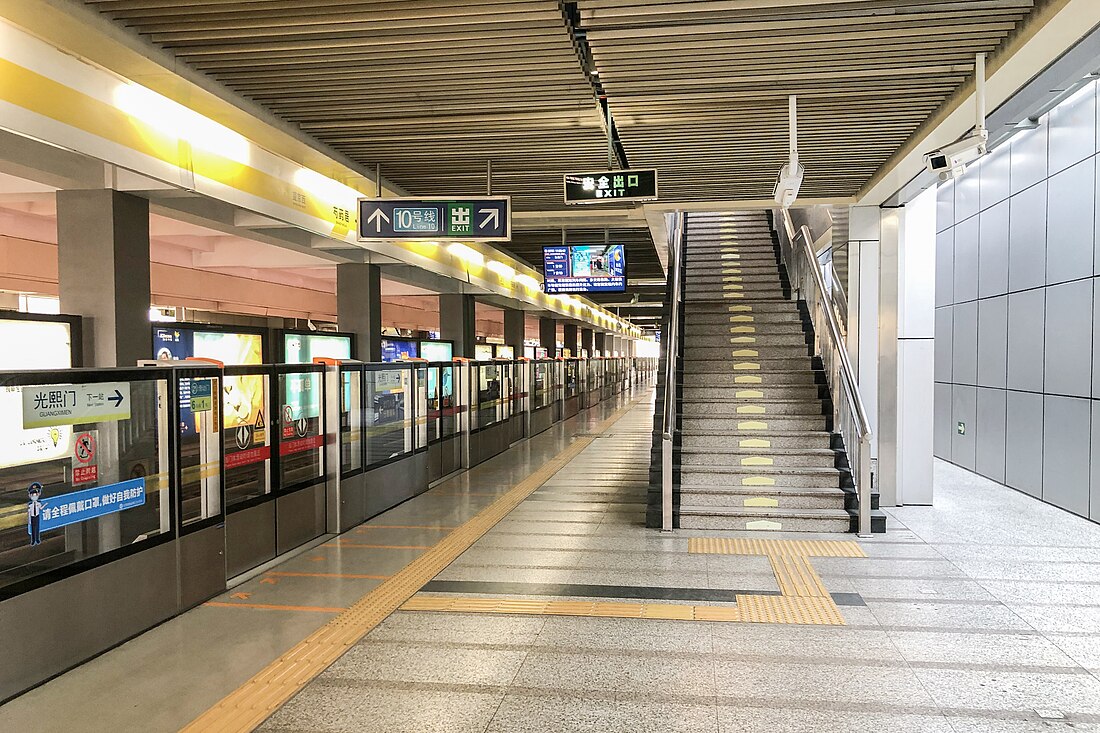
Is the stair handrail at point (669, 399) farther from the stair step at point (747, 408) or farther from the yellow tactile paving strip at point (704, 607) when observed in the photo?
Answer: the yellow tactile paving strip at point (704, 607)

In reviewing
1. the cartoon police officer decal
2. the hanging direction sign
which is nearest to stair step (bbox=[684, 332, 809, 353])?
the hanging direction sign

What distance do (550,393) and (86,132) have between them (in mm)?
14535

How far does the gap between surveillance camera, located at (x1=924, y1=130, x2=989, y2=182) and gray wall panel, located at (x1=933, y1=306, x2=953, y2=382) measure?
5884 millimetres

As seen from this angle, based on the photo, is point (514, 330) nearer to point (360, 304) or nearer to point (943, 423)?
point (360, 304)

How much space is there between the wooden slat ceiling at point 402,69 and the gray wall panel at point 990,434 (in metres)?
5.63

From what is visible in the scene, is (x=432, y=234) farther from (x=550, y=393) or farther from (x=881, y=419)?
(x=550, y=393)

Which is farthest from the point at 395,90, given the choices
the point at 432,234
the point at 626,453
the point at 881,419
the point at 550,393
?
the point at 550,393

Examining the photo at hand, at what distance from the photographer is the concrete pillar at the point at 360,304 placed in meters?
8.70

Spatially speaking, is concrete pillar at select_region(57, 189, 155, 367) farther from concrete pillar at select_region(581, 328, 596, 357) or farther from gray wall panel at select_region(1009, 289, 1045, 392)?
concrete pillar at select_region(581, 328, 596, 357)

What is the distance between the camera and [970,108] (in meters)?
5.09

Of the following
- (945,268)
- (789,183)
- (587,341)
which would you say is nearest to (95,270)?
(789,183)

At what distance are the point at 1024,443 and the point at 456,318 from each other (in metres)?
8.27

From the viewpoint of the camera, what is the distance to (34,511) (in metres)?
3.69

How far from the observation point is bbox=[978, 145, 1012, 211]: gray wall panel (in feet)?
28.8
